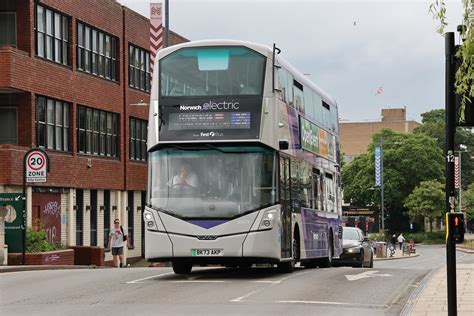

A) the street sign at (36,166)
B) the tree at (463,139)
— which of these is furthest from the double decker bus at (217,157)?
the tree at (463,139)

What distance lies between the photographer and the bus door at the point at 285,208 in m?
20.6

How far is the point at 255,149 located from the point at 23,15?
18817 millimetres

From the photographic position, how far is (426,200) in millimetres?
95125

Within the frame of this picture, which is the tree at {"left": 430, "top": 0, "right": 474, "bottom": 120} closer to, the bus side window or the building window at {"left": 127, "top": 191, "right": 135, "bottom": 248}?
the bus side window

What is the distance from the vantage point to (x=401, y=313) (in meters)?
15.2

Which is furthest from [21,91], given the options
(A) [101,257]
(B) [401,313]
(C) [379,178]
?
(C) [379,178]

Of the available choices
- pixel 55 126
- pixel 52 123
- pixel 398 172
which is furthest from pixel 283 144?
pixel 398 172

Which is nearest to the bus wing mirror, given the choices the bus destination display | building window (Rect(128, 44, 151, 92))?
the bus destination display

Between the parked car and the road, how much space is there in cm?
1163

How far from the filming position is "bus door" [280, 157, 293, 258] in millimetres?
20562

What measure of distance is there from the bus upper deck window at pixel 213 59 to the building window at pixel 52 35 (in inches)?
717

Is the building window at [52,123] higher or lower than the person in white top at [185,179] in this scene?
higher

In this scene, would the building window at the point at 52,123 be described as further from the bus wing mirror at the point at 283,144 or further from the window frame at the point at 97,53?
the bus wing mirror at the point at 283,144

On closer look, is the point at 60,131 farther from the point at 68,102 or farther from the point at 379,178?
the point at 379,178
